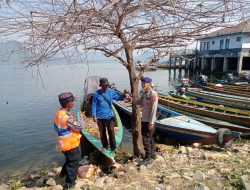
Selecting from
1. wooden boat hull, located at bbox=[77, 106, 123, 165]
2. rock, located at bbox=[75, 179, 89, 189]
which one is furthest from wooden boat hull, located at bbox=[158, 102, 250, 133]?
rock, located at bbox=[75, 179, 89, 189]

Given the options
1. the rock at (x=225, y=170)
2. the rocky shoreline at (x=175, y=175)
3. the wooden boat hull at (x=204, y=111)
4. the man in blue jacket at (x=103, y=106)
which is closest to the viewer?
the rocky shoreline at (x=175, y=175)

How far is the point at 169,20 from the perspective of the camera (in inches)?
193

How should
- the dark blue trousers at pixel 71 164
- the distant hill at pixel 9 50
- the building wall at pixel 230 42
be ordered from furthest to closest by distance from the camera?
the building wall at pixel 230 42
the dark blue trousers at pixel 71 164
the distant hill at pixel 9 50

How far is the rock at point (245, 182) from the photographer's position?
454 centimetres

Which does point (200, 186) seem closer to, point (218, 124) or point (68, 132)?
point (68, 132)

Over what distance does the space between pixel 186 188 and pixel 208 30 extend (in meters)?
2.94

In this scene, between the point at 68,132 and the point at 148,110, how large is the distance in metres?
1.90

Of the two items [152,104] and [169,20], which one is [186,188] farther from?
[169,20]

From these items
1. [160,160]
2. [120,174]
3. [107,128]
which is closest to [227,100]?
[160,160]

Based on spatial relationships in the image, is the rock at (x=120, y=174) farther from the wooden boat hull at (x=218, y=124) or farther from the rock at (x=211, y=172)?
the wooden boat hull at (x=218, y=124)

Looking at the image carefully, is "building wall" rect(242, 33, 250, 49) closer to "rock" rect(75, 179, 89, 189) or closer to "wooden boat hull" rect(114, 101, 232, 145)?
"wooden boat hull" rect(114, 101, 232, 145)

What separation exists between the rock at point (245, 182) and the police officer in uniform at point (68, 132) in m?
2.97

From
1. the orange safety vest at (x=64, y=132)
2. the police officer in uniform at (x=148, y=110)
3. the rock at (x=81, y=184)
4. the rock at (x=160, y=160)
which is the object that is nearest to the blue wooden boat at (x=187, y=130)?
the rock at (x=160, y=160)

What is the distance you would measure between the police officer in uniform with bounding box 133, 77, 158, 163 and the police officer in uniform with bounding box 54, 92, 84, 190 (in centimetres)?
163
